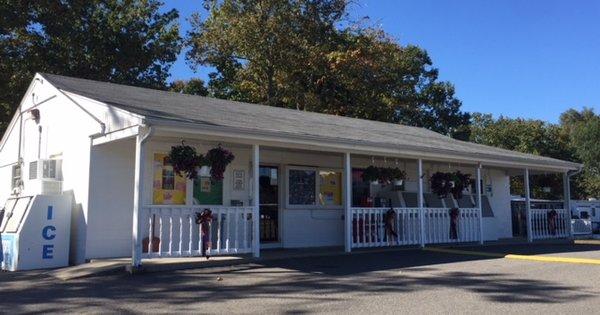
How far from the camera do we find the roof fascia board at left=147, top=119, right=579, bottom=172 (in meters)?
9.77

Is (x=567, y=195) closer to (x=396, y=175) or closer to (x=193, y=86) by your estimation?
(x=396, y=175)

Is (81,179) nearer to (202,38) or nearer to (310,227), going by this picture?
(310,227)

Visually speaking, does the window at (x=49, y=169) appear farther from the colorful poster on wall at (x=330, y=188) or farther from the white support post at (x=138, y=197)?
the colorful poster on wall at (x=330, y=188)

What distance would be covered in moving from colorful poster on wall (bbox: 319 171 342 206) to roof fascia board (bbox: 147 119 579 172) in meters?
2.15

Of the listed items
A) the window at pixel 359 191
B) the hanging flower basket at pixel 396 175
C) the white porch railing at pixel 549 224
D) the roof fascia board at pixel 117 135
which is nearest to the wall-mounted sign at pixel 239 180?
the roof fascia board at pixel 117 135

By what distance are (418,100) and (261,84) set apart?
11.5m

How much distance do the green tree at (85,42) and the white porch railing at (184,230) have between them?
13.9 meters

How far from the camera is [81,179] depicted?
11297 mm

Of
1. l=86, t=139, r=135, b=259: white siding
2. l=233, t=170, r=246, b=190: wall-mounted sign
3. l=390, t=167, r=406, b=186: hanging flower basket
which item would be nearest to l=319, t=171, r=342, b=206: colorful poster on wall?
l=390, t=167, r=406, b=186: hanging flower basket

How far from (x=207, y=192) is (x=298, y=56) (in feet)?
55.2

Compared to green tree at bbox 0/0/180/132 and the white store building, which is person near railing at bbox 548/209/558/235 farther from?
green tree at bbox 0/0/180/132

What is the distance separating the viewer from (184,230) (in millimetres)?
12031

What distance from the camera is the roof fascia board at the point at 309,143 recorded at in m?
9.77

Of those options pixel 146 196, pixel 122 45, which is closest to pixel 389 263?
pixel 146 196
